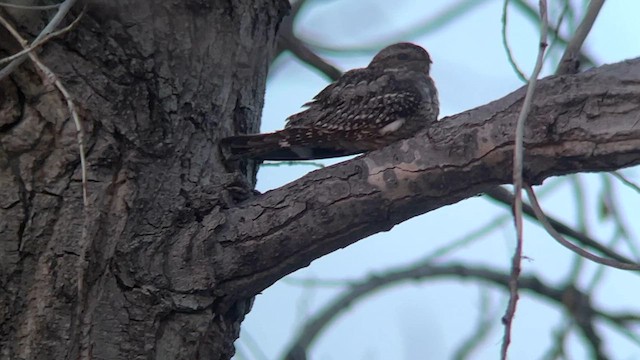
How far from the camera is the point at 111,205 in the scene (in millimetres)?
2223

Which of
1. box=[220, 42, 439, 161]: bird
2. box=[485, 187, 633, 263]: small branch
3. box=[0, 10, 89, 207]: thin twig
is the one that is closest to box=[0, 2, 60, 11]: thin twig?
box=[0, 10, 89, 207]: thin twig

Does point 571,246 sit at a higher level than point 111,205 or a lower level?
lower

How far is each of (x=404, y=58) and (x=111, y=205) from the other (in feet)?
5.84

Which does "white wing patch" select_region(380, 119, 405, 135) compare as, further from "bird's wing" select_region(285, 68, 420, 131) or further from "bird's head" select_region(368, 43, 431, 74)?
"bird's head" select_region(368, 43, 431, 74)

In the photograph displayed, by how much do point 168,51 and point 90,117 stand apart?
35 centimetres

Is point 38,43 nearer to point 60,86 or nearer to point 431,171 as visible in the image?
point 60,86

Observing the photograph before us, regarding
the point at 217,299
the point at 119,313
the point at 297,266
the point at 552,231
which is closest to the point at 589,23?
the point at 552,231

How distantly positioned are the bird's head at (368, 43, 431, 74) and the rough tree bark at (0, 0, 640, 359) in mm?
1403

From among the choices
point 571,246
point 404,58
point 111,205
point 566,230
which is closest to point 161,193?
point 111,205

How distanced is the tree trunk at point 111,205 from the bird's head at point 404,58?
135 centimetres

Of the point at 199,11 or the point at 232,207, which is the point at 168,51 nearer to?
the point at 199,11

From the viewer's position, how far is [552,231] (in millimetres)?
1657

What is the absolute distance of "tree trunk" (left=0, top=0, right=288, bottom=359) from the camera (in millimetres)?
2094

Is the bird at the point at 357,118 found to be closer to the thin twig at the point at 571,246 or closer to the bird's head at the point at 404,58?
the bird's head at the point at 404,58
